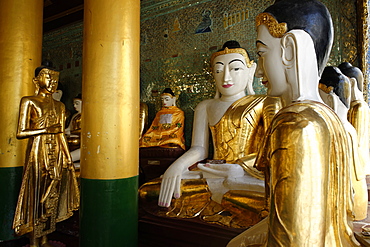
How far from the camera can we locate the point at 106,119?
2100 mm

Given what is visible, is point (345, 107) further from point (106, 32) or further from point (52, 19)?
point (52, 19)

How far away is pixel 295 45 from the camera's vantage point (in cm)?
104

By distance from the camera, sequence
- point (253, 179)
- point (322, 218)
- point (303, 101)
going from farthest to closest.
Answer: point (253, 179), point (303, 101), point (322, 218)

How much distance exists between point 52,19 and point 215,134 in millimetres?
4863

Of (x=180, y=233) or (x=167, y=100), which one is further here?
(x=167, y=100)

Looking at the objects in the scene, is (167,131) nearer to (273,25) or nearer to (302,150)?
(273,25)

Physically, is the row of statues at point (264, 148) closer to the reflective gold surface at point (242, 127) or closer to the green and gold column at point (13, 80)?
the reflective gold surface at point (242, 127)

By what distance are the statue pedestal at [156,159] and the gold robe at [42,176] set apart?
123cm

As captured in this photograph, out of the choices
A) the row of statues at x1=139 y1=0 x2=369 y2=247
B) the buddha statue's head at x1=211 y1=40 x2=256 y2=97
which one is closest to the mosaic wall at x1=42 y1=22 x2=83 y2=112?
the buddha statue's head at x1=211 y1=40 x2=256 y2=97

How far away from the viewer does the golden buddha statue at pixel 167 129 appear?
403cm

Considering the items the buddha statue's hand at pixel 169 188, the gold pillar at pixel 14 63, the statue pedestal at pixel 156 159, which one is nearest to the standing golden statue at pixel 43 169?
the gold pillar at pixel 14 63

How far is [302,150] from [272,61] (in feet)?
1.38

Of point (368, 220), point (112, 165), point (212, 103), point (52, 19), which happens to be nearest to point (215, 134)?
point (212, 103)

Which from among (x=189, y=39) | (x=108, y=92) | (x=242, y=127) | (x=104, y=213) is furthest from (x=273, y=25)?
(x=189, y=39)
